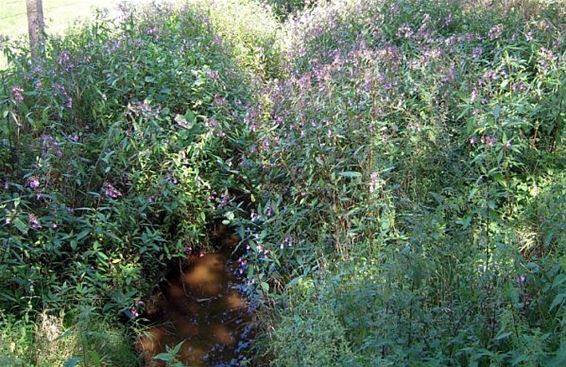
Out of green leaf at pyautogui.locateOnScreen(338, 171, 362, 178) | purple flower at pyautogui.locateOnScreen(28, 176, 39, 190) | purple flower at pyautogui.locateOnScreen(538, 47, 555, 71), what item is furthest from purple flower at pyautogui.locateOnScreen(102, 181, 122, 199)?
purple flower at pyautogui.locateOnScreen(538, 47, 555, 71)

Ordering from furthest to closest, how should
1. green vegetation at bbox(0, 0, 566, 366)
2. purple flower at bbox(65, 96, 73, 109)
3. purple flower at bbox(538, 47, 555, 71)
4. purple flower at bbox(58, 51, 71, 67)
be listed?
purple flower at bbox(58, 51, 71, 67) → purple flower at bbox(65, 96, 73, 109) → purple flower at bbox(538, 47, 555, 71) → green vegetation at bbox(0, 0, 566, 366)

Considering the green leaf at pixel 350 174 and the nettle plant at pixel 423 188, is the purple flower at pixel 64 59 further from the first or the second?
the green leaf at pixel 350 174

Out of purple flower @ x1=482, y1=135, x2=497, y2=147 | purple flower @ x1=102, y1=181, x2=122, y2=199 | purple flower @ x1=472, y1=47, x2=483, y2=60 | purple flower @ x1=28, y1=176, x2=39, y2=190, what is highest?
purple flower @ x1=472, y1=47, x2=483, y2=60

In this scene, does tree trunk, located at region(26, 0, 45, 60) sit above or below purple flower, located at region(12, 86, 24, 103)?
above

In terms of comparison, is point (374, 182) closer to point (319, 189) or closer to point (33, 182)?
point (319, 189)

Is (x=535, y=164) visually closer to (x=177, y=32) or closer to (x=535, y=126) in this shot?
(x=535, y=126)

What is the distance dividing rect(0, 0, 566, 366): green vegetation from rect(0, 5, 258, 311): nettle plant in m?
0.02

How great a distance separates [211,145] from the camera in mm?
4758

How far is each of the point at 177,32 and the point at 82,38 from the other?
3.62 feet

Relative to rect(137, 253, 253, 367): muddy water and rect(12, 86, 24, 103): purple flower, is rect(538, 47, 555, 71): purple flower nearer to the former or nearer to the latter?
rect(137, 253, 253, 367): muddy water

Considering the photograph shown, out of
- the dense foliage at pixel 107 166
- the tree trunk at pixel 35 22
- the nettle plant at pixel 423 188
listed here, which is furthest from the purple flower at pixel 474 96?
the tree trunk at pixel 35 22

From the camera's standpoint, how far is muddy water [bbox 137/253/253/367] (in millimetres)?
3842

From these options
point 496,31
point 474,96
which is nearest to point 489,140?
point 474,96

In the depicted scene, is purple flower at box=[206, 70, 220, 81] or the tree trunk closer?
purple flower at box=[206, 70, 220, 81]
